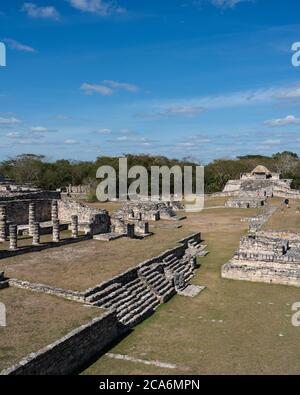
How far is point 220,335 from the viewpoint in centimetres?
1095

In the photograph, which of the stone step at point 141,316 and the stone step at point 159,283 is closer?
the stone step at point 141,316

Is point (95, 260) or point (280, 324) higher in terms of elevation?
point (95, 260)

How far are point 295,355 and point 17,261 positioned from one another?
32.6 ft

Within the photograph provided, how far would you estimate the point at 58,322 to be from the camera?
32.2 ft

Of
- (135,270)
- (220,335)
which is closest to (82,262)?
(135,270)

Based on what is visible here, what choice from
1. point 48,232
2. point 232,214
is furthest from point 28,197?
point 232,214

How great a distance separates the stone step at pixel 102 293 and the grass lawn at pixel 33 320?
0.39 meters

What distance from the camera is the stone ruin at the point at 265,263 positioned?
613 inches

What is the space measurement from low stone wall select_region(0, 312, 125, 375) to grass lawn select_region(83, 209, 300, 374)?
308 millimetres

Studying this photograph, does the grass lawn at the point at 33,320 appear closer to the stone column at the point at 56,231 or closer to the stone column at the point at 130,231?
the stone column at the point at 56,231

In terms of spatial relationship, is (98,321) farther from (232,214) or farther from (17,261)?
(232,214)

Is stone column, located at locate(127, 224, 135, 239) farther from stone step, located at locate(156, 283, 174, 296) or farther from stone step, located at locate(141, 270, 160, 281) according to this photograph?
stone step, located at locate(156, 283, 174, 296)

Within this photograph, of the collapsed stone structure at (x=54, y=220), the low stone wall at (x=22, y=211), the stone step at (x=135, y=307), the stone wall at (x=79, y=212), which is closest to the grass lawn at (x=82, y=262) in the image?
the collapsed stone structure at (x=54, y=220)

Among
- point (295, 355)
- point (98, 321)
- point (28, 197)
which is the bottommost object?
point (295, 355)
